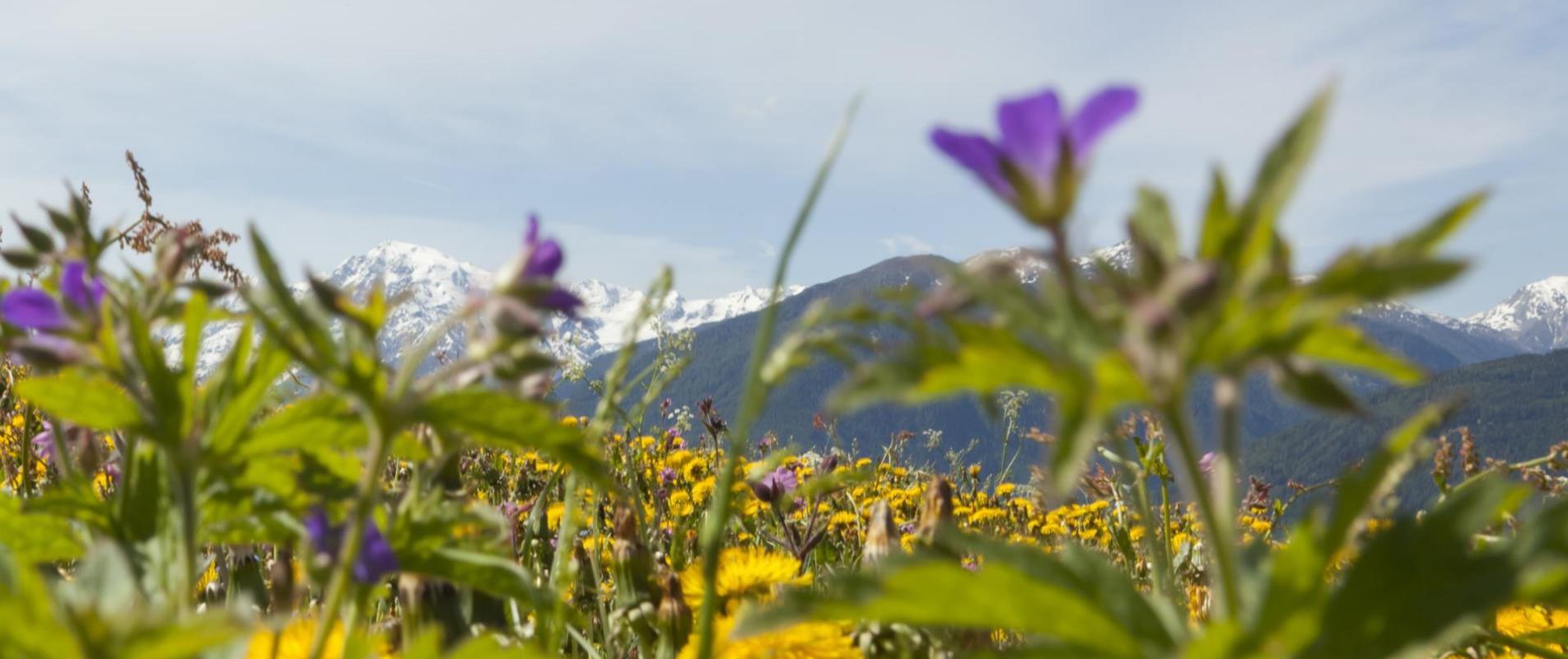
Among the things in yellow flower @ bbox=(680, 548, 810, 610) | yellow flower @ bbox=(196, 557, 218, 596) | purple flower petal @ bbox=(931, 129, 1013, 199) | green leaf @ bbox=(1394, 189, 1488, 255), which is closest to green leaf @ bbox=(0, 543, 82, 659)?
purple flower petal @ bbox=(931, 129, 1013, 199)

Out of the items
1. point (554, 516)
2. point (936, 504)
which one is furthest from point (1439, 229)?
point (554, 516)

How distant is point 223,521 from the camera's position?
1265 mm

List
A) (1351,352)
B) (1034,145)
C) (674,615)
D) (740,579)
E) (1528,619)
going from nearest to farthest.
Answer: (1351,352)
(1034,145)
(674,615)
(740,579)
(1528,619)

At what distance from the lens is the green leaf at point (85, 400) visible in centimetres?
104

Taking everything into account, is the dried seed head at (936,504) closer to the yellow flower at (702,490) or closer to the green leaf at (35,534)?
the green leaf at (35,534)

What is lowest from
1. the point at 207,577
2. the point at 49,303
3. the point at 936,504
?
the point at 936,504

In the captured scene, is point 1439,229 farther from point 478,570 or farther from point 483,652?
point 478,570

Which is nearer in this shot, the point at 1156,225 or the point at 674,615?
the point at 1156,225

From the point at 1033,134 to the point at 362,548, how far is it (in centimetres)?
84

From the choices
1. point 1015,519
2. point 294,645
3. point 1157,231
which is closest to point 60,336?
point 294,645

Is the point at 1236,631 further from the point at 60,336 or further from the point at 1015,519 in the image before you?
the point at 1015,519

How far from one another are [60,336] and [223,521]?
0.30 meters

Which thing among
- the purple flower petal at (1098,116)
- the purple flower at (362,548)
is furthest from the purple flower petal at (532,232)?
the purple flower petal at (1098,116)

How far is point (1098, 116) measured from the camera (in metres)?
0.79
